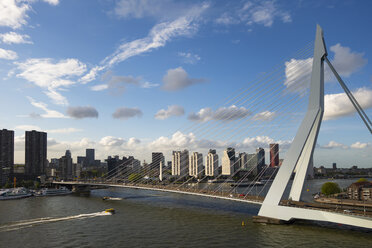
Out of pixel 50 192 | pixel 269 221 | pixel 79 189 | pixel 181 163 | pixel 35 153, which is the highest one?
pixel 35 153

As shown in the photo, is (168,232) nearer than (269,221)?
Yes

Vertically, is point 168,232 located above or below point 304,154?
below

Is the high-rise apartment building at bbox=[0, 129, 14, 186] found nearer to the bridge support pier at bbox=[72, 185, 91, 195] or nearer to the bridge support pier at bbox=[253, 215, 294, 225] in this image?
the bridge support pier at bbox=[72, 185, 91, 195]

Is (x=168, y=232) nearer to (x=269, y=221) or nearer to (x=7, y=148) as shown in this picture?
(x=269, y=221)

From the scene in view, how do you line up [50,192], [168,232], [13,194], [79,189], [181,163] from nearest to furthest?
[168,232]
[13,194]
[50,192]
[79,189]
[181,163]

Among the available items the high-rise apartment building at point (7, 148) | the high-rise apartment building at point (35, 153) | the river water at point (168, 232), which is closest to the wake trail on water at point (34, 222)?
the river water at point (168, 232)

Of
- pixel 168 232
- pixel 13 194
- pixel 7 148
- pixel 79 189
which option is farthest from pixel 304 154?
pixel 7 148

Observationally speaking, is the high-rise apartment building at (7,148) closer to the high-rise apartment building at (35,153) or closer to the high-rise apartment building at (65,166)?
the high-rise apartment building at (35,153)

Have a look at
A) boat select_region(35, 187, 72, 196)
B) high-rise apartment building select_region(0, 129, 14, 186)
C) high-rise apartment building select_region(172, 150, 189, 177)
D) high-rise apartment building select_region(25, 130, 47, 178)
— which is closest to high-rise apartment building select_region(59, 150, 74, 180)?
high-rise apartment building select_region(25, 130, 47, 178)
